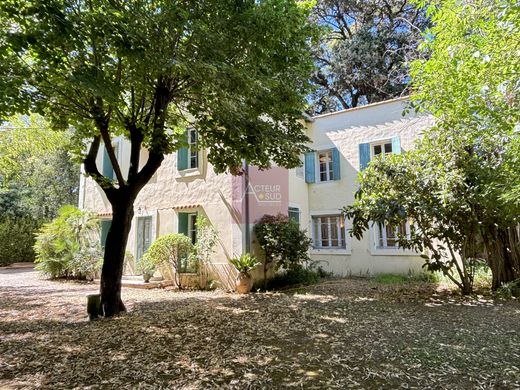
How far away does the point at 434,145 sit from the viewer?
332 inches

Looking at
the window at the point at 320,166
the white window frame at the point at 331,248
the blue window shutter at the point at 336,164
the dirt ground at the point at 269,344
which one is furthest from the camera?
the window at the point at 320,166

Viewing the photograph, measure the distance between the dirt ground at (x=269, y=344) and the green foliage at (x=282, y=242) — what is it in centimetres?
166

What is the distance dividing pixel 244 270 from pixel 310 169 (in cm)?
601

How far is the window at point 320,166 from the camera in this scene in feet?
45.7

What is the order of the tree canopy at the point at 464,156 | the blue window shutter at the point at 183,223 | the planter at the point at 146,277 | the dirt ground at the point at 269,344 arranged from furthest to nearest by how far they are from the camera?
the blue window shutter at the point at 183,223 → the planter at the point at 146,277 → the tree canopy at the point at 464,156 → the dirt ground at the point at 269,344

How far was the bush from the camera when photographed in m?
18.0

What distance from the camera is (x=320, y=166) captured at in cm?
1422

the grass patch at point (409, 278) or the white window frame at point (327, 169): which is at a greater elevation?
the white window frame at point (327, 169)

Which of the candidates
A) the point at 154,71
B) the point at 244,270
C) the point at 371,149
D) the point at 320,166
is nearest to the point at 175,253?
the point at 244,270

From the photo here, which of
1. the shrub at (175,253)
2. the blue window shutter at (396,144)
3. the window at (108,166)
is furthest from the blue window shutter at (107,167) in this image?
the blue window shutter at (396,144)

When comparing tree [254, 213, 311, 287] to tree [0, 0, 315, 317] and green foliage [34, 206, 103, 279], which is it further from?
green foliage [34, 206, 103, 279]

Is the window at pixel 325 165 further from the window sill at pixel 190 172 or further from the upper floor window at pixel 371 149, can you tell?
the window sill at pixel 190 172

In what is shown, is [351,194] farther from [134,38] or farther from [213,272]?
[134,38]

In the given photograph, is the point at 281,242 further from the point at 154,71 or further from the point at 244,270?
the point at 154,71
